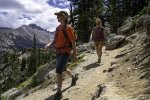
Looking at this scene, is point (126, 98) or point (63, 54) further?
point (63, 54)

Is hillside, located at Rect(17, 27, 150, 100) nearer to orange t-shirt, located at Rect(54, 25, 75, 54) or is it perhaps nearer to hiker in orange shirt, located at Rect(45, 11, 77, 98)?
hiker in orange shirt, located at Rect(45, 11, 77, 98)

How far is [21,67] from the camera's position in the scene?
157m

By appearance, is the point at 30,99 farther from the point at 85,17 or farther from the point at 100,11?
the point at 100,11

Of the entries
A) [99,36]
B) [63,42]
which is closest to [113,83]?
[63,42]

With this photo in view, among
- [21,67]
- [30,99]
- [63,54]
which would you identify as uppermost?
[63,54]

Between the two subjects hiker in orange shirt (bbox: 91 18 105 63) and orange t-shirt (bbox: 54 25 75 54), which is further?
hiker in orange shirt (bbox: 91 18 105 63)

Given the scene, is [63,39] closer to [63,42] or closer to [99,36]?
[63,42]

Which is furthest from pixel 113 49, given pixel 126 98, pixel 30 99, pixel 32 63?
pixel 32 63

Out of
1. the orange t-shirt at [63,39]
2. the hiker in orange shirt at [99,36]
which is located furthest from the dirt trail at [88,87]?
the orange t-shirt at [63,39]

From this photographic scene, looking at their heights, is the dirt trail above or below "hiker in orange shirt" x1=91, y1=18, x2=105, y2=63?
below

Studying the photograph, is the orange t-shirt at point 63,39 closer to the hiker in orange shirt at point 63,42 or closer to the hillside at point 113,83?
the hiker in orange shirt at point 63,42

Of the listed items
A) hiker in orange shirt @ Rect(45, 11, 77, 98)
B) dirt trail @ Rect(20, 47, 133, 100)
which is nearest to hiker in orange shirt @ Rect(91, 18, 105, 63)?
dirt trail @ Rect(20, 47, 133, 100)

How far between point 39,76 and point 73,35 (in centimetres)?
944

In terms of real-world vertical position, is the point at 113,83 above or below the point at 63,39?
below
